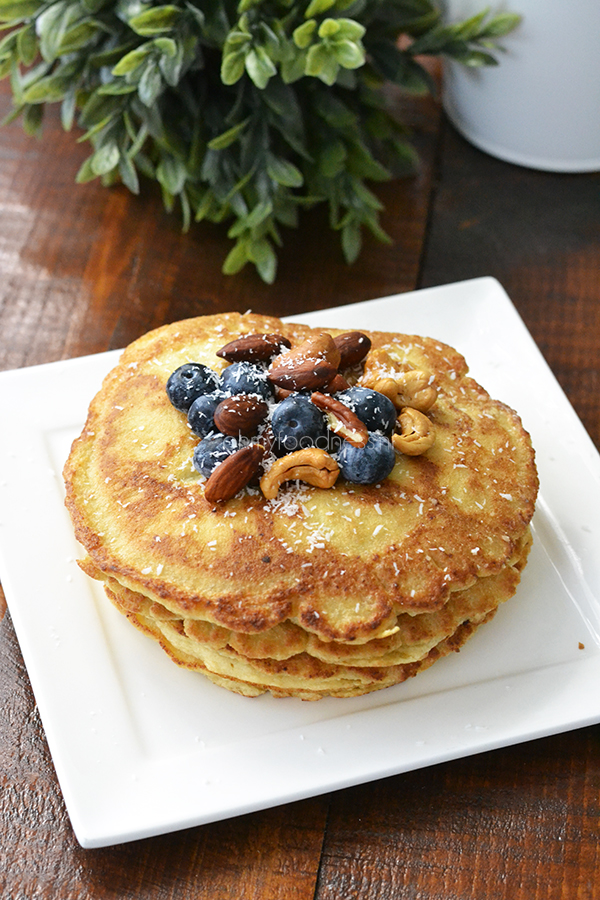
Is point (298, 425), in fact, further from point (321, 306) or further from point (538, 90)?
point (538, 90)

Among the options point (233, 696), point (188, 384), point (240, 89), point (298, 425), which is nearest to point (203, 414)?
point (188, 384)

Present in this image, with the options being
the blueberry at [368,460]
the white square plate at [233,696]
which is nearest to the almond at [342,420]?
the blueberry at [368,460]

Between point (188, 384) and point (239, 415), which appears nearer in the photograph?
point (239, 415)

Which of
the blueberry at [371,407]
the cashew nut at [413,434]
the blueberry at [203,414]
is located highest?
the blueberry at [371,407]

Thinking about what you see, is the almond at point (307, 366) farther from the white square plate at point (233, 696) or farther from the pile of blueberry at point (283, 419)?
the white square plate at point (233, 696)

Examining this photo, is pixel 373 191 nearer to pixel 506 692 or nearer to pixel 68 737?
pixel 506 692

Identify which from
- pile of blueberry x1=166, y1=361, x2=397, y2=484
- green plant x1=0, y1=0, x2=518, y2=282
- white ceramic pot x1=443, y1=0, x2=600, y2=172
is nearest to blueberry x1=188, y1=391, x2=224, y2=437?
pile of blueberry x1=166, y1=361, x2=397, y2=484

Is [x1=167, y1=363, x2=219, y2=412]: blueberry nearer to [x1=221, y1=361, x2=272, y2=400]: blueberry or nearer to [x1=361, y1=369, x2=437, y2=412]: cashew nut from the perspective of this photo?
[x1=221, y1=361, x2=272, y2=400]: blueberry

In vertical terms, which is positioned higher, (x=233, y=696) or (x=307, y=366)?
(x=307, y=366)

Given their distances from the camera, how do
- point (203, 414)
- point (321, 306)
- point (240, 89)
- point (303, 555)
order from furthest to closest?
point (321, 306) < point (240, 89) < point (203, 414) < point (303, 555)
